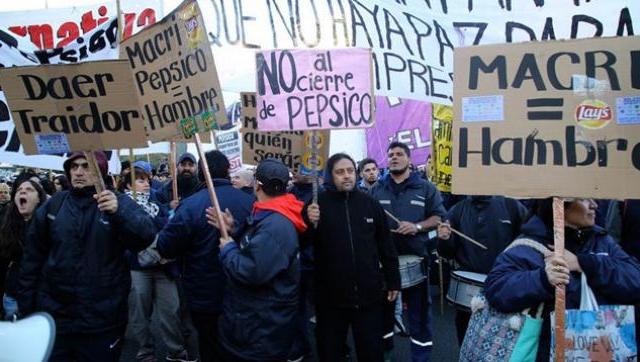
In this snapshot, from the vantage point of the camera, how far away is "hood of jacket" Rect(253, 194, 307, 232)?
3.28 m

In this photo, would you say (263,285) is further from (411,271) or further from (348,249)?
(411,271)

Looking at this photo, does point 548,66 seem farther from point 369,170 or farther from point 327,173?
point 369,170

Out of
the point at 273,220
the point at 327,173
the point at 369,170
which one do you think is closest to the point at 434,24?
the point at 327,173

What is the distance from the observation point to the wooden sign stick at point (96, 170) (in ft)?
10.9

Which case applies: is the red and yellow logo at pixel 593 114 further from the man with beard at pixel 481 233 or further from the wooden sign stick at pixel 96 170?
the wooden sign stick at pixel 96 170

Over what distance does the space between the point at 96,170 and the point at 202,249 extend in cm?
109

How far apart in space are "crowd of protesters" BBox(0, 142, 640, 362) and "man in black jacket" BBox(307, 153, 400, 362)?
1cm

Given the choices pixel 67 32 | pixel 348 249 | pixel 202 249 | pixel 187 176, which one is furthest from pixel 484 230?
pixel 67 32

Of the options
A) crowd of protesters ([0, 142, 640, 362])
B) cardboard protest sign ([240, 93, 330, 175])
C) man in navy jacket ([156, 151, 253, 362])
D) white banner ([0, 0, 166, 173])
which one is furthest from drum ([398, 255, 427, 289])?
white banner ([0, 0, 166, 173])

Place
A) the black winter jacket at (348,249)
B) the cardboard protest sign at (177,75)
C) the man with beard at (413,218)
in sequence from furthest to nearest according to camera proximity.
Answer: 1. the man with beard at (413,218)
2. the black winter jacket at (348,249)
3. the cardboard protest sign at (177,75)

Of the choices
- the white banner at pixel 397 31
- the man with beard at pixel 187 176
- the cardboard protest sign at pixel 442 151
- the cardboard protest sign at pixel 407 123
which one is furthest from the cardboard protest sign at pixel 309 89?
the cardboard protest sign at pixel 407 123

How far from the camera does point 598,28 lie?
3900 millimetres

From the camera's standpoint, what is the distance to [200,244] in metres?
4.08

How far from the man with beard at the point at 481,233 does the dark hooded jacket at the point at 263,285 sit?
1.67m
